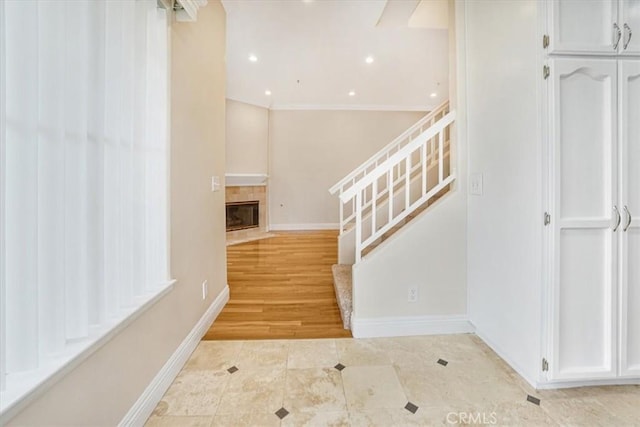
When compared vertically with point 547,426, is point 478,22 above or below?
above

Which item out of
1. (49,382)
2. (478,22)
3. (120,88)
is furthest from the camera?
(478,22)

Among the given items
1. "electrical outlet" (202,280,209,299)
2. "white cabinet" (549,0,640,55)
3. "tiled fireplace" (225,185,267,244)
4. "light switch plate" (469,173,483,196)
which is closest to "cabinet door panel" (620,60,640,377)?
"white cabinet" (549,0,640,55)

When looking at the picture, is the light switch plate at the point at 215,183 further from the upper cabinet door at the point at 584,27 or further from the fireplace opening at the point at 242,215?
the fireplace opening at the point at 242,215

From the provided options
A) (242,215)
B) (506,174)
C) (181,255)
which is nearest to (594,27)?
(506,174)

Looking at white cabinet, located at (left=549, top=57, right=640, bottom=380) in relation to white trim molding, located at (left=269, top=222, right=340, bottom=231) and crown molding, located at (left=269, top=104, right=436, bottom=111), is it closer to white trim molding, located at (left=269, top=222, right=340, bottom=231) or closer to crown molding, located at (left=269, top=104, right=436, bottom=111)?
white trim molding, located at (left=269, top=222, right=340, bottom=231)

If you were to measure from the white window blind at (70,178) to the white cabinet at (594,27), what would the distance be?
2095 mm

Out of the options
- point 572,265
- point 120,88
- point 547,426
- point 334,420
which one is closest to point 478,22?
point 572,265

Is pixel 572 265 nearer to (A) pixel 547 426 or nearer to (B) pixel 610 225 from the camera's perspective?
(B) pixel 610 225

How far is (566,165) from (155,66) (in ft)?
7.38

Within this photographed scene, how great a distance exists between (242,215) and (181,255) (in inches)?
187

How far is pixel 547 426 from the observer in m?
1.45

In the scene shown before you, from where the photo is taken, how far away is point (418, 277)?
232 cm

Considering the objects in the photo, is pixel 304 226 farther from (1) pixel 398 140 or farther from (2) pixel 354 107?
(1) pixel 398 140

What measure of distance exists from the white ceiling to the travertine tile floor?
10.9ft
